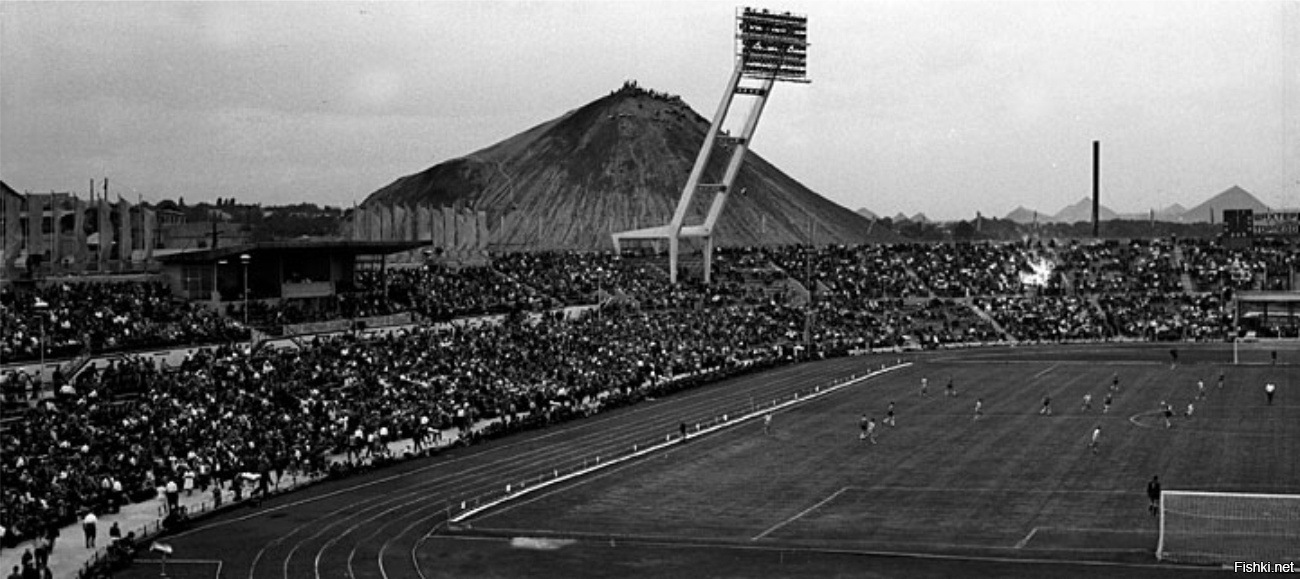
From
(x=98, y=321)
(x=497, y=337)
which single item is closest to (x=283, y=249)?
(x=497, y=337)

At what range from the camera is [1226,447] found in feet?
178

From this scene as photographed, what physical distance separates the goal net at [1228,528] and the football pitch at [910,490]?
845 millimetres

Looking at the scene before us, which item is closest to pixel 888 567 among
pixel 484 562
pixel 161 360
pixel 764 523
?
pixel 764 523

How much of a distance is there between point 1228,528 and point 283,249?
49867 mm

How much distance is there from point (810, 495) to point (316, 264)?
40.7 metres

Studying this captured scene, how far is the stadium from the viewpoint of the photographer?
3828cm

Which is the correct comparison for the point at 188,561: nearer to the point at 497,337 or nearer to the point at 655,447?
the point at 655,447

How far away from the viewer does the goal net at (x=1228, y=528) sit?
36094 mm

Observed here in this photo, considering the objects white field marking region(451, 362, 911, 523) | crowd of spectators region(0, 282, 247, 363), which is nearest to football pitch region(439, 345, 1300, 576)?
white field marking region(451, 362, 911, 523)

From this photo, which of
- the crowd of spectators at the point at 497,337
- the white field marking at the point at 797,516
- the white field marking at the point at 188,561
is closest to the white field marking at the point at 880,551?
the white field marking at the point at 797,516

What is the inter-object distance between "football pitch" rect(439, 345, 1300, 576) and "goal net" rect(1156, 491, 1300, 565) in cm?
84

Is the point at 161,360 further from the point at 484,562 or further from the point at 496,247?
the point at 496,247

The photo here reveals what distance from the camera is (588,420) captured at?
64.8m

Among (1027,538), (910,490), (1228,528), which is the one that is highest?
(1228,528)
